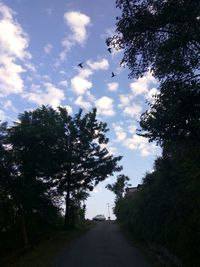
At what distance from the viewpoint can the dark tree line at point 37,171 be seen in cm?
2872

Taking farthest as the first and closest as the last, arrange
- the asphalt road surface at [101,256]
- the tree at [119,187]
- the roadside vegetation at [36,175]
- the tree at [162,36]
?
the tree at [119,187]
the roadside vegetation at [36,175]
the asphalt road surface at [101,256]
the tree at [162,36]

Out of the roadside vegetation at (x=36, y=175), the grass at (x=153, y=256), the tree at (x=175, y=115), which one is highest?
the roadside vegetation at (x=36, y=175)

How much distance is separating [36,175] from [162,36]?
61.0 feet

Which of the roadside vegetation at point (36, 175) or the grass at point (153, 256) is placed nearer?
the grass at point (153, 256)

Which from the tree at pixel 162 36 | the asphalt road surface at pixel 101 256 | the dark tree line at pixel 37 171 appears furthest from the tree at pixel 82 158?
the tree at pixel 162 36

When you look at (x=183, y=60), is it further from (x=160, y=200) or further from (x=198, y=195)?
(x=160, y=200)

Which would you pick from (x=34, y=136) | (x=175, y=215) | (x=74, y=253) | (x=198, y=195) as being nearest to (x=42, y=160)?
(x=34, y=136)

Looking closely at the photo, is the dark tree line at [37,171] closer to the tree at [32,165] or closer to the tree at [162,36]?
the tree at [32,165]

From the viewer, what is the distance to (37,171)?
31.4 m

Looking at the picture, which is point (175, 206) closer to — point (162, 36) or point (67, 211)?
point (162, 36)

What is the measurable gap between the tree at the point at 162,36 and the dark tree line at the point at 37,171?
47.4 feet

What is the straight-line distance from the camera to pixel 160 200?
21938 mm

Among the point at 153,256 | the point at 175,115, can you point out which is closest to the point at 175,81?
the point at 175,115

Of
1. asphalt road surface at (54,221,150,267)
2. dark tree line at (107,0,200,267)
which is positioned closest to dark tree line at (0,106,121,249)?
asphalt road surface at (54,221,150,267)
